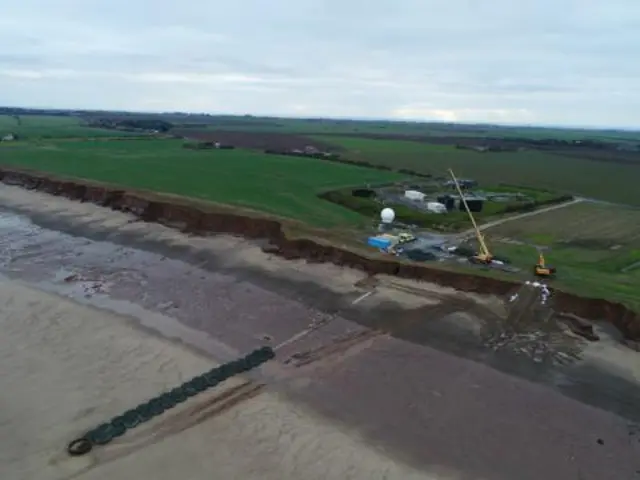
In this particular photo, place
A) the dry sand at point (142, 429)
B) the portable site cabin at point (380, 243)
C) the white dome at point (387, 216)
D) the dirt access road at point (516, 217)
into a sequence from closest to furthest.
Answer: the dry sand at point (142, 429) < the portable site cabin at point (380, 243) < the dirt access road at point (516, 217) < the white dome at point (387, 216)

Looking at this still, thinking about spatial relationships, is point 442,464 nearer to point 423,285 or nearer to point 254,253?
point 423,285

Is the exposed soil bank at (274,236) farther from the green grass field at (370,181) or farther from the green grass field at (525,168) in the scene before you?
the green grass field at (525,168)

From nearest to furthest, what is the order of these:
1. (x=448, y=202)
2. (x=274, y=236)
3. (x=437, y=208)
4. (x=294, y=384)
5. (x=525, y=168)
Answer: (x=294, y=384) < (x=274, y=236) < (x=437, y=208) < (x=448, y=202) < (x=525, y=168)

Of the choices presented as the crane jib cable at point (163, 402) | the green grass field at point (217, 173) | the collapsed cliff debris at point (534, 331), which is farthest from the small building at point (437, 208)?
the crane jib cable at point (163, 402)

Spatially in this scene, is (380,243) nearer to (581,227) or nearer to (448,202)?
(448,202)

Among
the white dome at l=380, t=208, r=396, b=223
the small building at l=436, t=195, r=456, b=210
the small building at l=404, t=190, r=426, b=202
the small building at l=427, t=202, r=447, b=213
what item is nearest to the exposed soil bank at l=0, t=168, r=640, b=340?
the white dome at l=380, t=208, r=396, b=223

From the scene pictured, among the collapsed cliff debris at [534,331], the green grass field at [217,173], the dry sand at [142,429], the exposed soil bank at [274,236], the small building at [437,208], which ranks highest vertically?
the green grass field at [217,173]

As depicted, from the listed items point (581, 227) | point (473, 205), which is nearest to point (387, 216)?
point (473, 205)

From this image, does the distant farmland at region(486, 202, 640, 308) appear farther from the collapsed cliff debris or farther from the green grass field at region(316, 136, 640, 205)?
the green grass field at region(316, 136, 640, 205)
